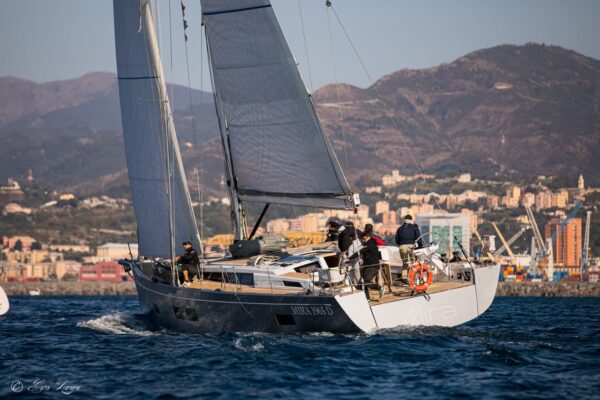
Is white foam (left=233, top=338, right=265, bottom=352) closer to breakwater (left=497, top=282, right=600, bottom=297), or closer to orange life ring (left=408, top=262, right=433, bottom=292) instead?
orange life ring (left=408, top=262, right=433, bottom=292)

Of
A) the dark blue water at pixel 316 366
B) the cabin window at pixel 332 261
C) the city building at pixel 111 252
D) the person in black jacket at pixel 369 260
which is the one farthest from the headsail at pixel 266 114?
the city building at pixel 111 252

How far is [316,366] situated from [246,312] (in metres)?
3.49

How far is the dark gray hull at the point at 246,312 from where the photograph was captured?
1819cm

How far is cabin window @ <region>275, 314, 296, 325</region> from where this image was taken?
61.6ft

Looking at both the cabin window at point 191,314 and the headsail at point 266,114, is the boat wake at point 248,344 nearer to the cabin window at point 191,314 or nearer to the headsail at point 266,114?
the cabin window at point 191,314

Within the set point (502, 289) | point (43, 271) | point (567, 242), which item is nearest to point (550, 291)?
point (502, 289)

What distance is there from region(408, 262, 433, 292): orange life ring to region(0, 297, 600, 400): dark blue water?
0.81 metres

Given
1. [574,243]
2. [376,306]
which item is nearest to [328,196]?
[376,306]

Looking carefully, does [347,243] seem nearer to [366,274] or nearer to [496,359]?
[366,274]

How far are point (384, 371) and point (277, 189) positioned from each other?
6.88m

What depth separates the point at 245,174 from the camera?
22359mm

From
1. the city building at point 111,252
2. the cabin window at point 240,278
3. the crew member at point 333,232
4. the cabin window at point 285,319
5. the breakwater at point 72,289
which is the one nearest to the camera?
the cabin window at point 285,319

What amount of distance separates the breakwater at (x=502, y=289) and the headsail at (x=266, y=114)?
252 ft

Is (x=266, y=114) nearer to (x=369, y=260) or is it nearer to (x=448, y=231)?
(x=369, y=260)
